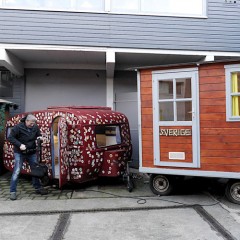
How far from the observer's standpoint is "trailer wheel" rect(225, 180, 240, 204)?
5137 mm

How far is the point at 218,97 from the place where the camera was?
5.12 meters

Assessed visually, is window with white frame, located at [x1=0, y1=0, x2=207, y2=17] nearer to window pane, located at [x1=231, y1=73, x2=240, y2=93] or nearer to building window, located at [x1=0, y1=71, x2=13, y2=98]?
building window, located at [x1=0, y1=71, x2=13, y2=98]

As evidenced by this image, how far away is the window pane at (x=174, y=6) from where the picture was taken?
27.3ft

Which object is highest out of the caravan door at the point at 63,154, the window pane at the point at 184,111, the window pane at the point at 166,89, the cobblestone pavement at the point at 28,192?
the window pane at the point at 166,89

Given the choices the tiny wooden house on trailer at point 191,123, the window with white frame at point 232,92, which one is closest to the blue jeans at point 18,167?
the tiny wooden house on trailer at point 191,123

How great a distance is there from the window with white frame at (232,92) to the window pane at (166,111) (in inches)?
39.0

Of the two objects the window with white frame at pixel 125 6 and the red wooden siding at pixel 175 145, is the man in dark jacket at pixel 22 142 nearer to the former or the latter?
the red wooden siding at pixel 175 145

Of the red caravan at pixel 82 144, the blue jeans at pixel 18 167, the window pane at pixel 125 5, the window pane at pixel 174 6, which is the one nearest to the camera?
the blue jeans at pixel 18 167

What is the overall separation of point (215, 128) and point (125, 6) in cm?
485

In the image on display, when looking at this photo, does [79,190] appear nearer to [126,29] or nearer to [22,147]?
[22,147]

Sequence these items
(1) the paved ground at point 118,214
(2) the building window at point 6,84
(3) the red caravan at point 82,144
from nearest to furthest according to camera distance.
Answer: (1) the paved ground at point 118,214 → (3) the red caravan at point 82,144 → (2) the building window at point 6,84

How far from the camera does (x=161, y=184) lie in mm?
5793

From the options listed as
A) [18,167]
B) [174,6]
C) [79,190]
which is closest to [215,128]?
[79,190]

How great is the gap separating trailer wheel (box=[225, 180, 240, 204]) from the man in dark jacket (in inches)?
139
